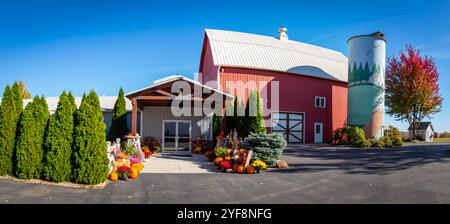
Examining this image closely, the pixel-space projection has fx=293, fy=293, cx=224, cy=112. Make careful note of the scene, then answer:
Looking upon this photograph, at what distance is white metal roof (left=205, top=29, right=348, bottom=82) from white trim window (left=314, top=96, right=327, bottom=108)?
170 cm

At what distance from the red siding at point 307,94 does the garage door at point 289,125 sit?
1.32 feet

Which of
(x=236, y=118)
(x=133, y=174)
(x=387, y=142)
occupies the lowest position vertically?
(x=133, y=174)

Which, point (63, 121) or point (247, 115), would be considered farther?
point (247, 115)

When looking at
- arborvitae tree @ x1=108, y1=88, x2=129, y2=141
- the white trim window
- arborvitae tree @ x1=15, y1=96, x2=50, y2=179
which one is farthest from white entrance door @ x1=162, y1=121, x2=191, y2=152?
the white trim window

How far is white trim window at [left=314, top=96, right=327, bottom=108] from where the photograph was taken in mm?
22625

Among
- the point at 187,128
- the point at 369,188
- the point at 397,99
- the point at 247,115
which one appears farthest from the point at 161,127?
the point at 397,99

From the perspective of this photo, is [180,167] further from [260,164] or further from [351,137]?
[351,137]

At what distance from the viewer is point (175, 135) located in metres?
17.0

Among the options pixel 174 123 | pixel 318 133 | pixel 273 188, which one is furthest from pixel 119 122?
pixel 318 133

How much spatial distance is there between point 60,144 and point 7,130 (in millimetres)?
1728

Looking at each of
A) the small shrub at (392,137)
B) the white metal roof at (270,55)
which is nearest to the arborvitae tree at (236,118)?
the white metal roof at (270,55)

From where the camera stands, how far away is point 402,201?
5.98 m
